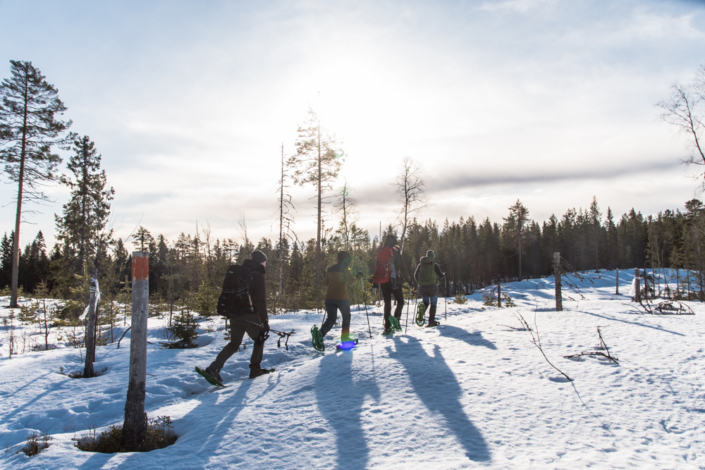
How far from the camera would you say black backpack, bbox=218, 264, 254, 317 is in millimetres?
5973

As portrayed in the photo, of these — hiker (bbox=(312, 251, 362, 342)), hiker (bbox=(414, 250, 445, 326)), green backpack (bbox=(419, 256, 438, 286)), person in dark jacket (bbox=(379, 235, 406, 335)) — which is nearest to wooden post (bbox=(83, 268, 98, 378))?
hiker (bbox=(312, 251, 362, 342))

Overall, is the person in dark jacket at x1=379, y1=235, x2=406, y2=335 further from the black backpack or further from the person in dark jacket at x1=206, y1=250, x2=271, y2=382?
the black backpack

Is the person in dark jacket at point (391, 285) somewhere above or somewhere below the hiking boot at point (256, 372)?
above

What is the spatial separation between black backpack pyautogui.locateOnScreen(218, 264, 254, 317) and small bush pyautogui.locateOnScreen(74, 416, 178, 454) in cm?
223

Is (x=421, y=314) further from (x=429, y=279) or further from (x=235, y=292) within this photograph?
(x=235, y=292)

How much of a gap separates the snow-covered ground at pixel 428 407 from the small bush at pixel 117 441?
156 mm

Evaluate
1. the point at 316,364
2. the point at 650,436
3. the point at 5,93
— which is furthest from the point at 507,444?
the point at 5,93

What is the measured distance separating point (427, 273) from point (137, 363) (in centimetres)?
703

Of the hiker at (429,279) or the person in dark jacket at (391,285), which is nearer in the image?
the person in dark jacket at (391,285)

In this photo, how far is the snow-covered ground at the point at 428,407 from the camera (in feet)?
9.59

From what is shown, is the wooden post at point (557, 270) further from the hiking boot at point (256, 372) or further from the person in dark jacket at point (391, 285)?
the hiking boot at point (256, 372)

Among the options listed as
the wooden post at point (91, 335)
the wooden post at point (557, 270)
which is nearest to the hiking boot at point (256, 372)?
the wooden post at point (91, 335)

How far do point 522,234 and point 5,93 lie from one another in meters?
65.3

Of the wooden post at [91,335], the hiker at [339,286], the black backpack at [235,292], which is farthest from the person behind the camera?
the hiker at [339,286]
